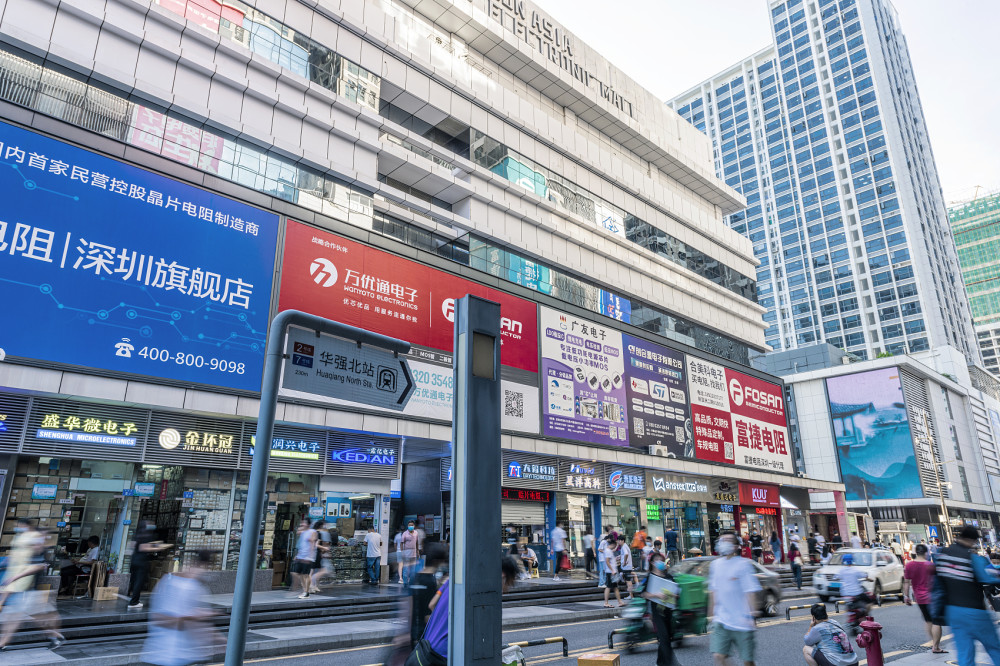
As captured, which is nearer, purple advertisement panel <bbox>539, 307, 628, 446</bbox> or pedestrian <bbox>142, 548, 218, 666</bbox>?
pedestrian <bbox>142, 548, 218, 666</bbox>

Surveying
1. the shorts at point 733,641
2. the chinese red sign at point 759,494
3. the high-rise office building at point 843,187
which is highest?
the high-rise office building at point 843,187

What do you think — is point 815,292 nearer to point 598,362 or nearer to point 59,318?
point 598,362

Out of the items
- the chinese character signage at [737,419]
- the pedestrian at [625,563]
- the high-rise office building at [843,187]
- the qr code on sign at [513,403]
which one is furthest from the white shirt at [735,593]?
the high-rise office building at [843,187]

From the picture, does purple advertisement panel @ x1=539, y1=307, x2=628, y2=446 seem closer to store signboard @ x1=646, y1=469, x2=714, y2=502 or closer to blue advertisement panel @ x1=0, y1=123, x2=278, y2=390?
store signboard @ x1=646, y1=469, x2=714, y2=502

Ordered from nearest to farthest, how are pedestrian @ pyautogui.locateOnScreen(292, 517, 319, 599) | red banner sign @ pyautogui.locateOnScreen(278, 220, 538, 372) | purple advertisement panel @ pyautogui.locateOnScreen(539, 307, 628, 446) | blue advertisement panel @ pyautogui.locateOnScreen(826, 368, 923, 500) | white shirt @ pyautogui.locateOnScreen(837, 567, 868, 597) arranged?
white shirt @ pyautogui.locateOnScreen(837, 567, 868, 597), pedestrian @ pyautogui.locateOnScreen(292, 517, 319, 599), red banner sign @ pyautogui.locateOnScreen(278, 220, 538, 372), purple advertisement panel @ pyautogui.locateOnScreen(539, 307, 628, 446), blue advertisement panel @ pyautogui.locateOnScreen(826, 368, 923, 500)

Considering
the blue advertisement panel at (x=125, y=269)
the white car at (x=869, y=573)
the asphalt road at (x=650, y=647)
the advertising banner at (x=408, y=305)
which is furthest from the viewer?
the advertising banner at (x=408, y=305)

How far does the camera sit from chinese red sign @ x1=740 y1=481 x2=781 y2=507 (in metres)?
33.2

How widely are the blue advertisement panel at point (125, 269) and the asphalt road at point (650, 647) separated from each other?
8.52 metres

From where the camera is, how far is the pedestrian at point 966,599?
6461mm

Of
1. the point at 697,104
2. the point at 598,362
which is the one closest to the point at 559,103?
the point at 598,362

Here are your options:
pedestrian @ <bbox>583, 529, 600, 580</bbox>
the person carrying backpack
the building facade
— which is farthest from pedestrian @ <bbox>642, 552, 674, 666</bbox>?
pedestrian @ <bbox>583, 529, 600, 580</bbox>

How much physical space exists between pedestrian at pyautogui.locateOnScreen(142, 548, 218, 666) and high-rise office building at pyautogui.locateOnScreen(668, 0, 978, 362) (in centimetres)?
8308

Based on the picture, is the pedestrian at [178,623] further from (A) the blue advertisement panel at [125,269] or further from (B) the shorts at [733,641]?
(A) the blue advertisement panel at [125,269]

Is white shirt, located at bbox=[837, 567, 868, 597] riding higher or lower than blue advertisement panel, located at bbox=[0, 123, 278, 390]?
lower
